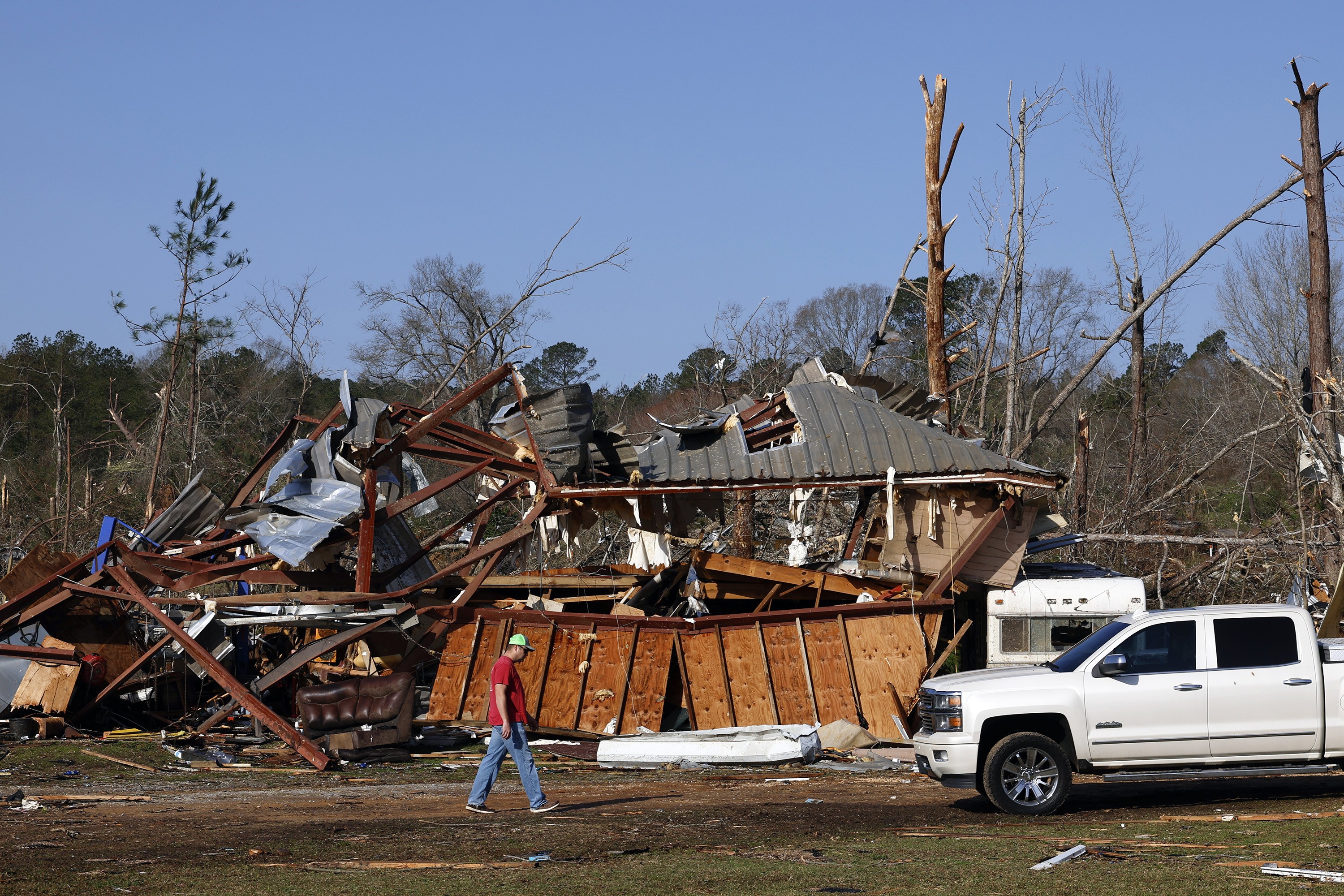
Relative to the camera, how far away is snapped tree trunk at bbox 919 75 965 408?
2202cm

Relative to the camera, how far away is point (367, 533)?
15742mm

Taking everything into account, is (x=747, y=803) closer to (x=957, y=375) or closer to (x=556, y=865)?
(x=556, y=865)

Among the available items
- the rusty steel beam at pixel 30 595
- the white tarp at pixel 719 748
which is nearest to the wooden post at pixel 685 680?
the white tarp at pixel 719 748

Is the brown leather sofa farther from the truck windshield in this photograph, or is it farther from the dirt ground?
the truck windshield

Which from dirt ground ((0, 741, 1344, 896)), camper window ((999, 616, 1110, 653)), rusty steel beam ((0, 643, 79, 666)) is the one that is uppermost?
camper window ((999, 616, 1110, 653))

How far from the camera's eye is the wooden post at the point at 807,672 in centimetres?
1578

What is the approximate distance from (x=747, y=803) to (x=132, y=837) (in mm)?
5501

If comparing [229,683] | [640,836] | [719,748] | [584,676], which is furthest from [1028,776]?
[229,683]

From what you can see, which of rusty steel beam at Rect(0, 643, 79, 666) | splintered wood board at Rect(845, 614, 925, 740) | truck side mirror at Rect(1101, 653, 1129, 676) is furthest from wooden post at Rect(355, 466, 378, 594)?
truck side mirror at Rect(1101, 653, 1129, 676)

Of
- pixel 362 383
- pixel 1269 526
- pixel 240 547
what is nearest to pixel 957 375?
pixel 1269 526

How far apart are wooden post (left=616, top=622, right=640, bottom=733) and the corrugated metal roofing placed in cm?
217

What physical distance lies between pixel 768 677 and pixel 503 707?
5.93 m

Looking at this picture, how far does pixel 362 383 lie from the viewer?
2281 inches

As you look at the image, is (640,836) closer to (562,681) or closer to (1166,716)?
(1166,716)
